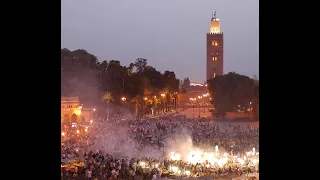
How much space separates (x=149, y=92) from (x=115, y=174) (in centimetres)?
3896

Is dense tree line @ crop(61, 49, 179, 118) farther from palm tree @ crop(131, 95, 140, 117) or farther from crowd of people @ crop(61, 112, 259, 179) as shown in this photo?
crowd of people @ crop(61, 112, 259, 179)

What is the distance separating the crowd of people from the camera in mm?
15031

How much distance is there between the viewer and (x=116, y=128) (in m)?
28.6

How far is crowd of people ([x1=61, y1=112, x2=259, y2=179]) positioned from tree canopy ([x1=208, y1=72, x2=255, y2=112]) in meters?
22.9

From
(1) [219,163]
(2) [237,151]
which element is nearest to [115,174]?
(1) [219,163]

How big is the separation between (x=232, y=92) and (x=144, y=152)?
1430 inches

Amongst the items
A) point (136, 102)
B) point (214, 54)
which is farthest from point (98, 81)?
point (214, 54)

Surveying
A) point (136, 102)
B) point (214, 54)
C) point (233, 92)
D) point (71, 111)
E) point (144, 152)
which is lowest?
point (144, 152)

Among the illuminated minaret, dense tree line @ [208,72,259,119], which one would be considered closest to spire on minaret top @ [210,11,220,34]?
the illuminated minaret

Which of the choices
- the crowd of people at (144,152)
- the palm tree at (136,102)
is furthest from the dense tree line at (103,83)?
the crowd of people at (144,152)

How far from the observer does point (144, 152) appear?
782 inches

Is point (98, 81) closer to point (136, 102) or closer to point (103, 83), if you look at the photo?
point (103, 83)

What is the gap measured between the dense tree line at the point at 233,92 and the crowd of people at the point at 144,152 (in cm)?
2267
